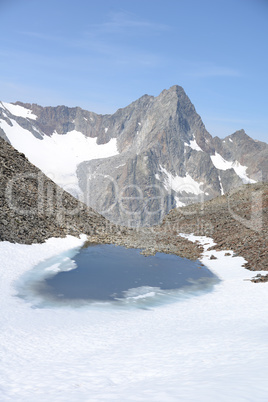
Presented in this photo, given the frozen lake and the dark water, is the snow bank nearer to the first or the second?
the frozen lake

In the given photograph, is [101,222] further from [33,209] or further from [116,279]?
[116,279]

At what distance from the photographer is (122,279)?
76.8ft

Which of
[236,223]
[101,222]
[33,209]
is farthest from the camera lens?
[101,222]

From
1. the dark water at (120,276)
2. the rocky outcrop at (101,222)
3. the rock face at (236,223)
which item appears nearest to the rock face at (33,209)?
the rocky outcrop at (101,222)

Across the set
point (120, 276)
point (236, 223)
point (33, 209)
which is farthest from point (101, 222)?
point (120, 276)

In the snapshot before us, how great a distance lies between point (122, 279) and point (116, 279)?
0.42 metres

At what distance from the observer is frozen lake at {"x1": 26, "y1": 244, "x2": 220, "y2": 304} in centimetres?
1930

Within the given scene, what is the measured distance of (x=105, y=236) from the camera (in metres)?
39.4

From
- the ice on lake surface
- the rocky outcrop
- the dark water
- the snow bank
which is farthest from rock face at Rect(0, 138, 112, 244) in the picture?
the snow bank

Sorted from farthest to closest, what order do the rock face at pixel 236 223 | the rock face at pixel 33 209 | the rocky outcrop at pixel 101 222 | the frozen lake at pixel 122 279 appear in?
the rock face at pixel 33 209
the rocky outcrop at pixel 101 222
the rock face at pixel 236 223
the frozen lake at pixel 122 279

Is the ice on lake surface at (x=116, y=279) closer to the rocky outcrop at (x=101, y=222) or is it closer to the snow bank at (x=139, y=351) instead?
the snow bank at (x=139, y=351)

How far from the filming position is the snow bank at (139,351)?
8.23m

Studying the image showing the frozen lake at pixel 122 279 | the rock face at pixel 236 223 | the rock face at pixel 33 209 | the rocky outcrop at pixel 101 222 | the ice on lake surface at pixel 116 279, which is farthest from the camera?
the rock face at pixel 33 209

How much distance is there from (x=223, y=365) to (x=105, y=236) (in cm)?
3009
